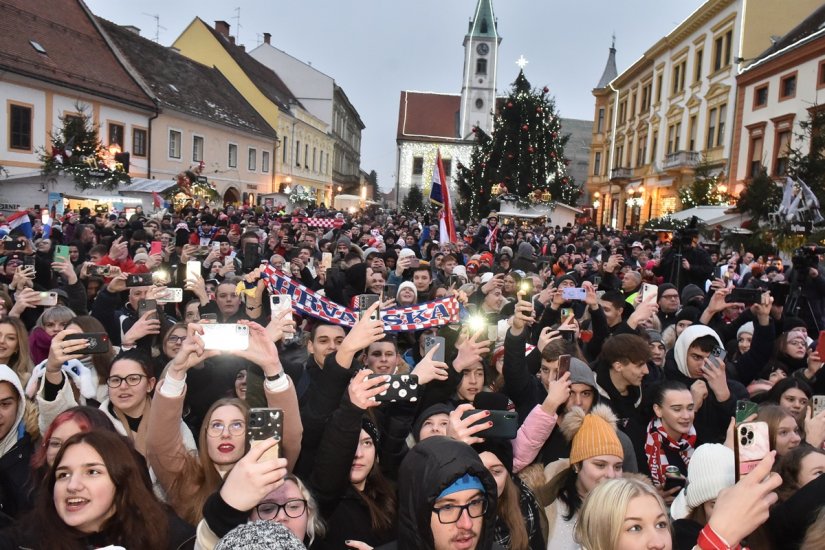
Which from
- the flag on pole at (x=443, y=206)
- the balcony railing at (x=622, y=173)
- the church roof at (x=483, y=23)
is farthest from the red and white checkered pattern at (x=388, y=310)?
the church roof at (x=483, y=23)

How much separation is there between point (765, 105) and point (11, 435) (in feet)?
102

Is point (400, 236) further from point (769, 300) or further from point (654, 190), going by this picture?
point (654, 190)

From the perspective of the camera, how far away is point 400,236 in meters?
20.4

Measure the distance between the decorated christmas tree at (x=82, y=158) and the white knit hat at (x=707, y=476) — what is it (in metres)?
22.3

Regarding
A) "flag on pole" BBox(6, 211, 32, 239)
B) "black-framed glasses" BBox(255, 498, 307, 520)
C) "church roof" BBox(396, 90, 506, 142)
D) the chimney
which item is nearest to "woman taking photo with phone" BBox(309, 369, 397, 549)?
"black-framed glasses" BBox(255, 498, 307, 520)

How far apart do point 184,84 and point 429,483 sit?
38917mm

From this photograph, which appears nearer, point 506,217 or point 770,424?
point 770,424

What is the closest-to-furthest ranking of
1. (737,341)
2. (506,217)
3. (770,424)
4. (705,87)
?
(770,424), (737,341), (506,217), (705,87)

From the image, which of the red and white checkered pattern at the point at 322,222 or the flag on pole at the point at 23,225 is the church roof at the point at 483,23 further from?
the flag on pole at the point at 23,225

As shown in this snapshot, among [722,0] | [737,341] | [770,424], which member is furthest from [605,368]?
[722,0]

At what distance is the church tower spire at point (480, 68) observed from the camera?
76750 mm

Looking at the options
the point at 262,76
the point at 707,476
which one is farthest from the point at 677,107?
the point at 707,476

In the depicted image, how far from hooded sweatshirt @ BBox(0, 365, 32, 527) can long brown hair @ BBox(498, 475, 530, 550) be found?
2.43 metres

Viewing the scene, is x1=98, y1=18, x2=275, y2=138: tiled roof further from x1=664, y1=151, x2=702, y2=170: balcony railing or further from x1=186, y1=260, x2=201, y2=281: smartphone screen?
x1=186, y1=260, x2=201, y2=281: smartphone screen
